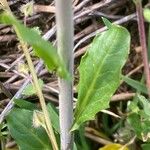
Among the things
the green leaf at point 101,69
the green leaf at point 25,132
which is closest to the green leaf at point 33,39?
the green leaf at point 101,69

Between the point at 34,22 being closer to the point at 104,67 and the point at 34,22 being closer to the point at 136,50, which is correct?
the point at 136,50

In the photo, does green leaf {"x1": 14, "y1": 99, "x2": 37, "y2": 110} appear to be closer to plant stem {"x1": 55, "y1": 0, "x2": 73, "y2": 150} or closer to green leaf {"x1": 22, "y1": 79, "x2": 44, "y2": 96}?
green leaf {"x1": 22, "y1": 79, "x2": 44, "y2": 96}

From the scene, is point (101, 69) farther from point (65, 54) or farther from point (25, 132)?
point (25, 132)

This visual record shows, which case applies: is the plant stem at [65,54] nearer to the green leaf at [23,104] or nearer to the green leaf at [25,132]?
the green leaf at [25,132]

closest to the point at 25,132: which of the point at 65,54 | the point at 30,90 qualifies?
the point at 30,90

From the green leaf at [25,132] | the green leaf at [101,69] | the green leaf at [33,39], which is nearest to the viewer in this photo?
the green leaf at [33,39]

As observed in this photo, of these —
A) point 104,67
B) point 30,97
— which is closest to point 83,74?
point 104,67
